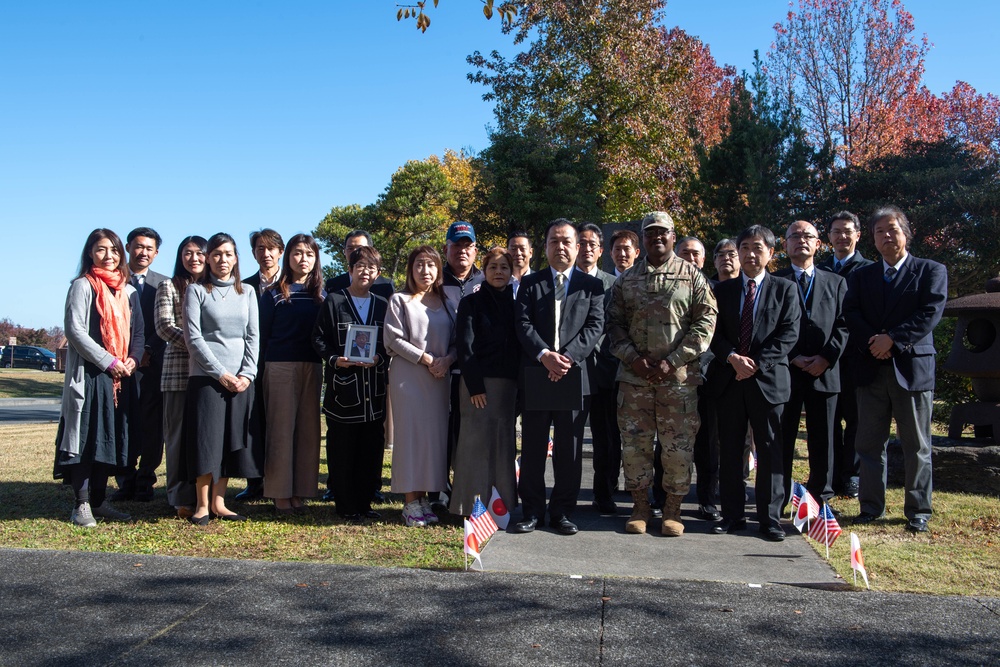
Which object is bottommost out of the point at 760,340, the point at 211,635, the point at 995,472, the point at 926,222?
the point at 211,635

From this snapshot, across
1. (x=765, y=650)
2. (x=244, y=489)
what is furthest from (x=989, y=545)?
(x=244, y=489)

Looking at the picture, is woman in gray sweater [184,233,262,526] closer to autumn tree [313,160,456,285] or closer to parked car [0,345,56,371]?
autumn tree [313,160,456,285]

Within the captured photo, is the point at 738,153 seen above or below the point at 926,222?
above

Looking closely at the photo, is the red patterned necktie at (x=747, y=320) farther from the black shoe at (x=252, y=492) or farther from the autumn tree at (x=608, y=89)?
the autumn tree at (x=608, y=89)

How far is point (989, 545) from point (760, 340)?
1895mm

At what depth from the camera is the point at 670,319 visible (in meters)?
5.60

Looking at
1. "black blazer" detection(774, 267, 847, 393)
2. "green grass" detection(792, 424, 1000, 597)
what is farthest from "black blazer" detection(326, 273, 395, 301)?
"green grass" detection(792, 424, 1000, 597)

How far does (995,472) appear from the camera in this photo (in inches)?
278

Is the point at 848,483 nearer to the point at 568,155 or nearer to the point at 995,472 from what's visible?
the point at 995,472

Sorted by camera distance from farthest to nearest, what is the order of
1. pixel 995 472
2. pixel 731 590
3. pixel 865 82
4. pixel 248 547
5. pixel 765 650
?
1. pixel 865 82
2. pixel 995 472
3. pixel 248 547
4. pixel 731 590
5. pixel 765 650

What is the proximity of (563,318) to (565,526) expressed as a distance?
139cm

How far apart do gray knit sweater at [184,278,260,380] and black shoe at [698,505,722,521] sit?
3.46m

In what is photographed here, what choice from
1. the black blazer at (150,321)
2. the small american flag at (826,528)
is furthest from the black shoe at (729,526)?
the black blazer at (150,321)

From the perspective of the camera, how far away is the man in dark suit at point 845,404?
22.9ft
